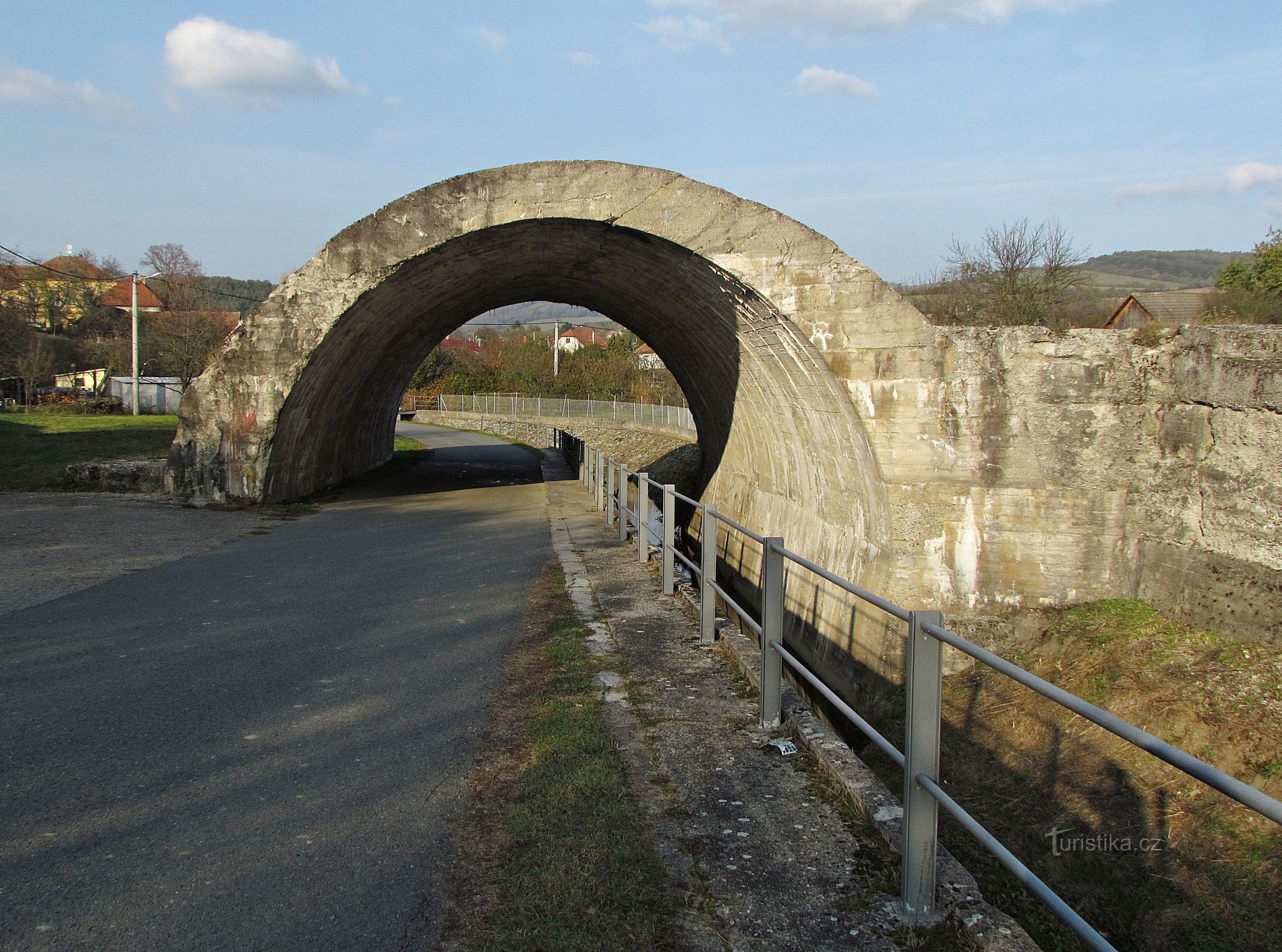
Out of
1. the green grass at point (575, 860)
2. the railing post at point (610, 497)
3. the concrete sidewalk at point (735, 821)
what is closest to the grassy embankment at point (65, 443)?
the railing post at point (610, 497)

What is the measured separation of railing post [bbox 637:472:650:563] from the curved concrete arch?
7.56ft

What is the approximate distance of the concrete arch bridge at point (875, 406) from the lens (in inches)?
336

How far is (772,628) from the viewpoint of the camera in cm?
490

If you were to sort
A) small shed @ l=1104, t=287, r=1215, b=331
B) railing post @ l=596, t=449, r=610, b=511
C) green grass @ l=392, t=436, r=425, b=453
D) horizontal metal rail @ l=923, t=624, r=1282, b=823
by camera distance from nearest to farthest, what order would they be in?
horizontal metal rail @ l=923, t=624, r=1282, b=823
railing post @ l=596, t=449, r=610, b=511
small shed @ l=1104, t=287, r=1215, b=331
green grass @ l=392, t=436, r=425, b=453

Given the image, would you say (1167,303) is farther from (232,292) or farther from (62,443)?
(232,292)

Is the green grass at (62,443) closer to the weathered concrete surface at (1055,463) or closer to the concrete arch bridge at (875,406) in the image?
the concrete arch bridge at (875,406)

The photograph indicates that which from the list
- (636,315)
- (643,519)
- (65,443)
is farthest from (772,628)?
(65,443)

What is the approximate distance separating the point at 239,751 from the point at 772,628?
2.67 metres

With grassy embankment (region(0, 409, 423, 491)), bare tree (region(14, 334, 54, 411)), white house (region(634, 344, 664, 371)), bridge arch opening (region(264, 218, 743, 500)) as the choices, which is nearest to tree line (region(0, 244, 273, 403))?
bare tree (region(14, 334, 54, 411))

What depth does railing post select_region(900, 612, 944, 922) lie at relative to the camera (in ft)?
10.2

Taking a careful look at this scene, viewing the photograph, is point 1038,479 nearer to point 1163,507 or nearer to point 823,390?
point 1163,507

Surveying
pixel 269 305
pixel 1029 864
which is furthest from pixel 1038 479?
pixel 269 305

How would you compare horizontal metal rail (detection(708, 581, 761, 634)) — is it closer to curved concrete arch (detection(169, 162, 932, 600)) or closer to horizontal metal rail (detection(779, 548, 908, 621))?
horizontal metal rail (detection(779, 548, 908, 621))

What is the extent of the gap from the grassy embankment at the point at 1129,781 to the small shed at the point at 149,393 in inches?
1728
